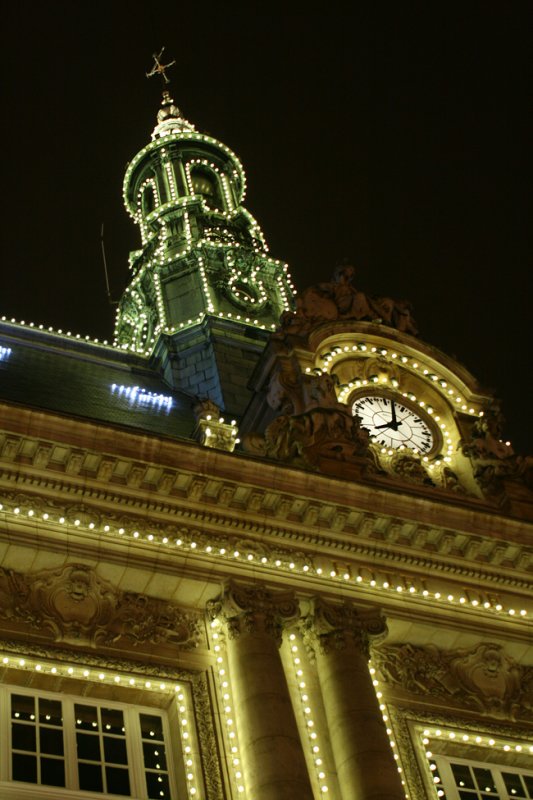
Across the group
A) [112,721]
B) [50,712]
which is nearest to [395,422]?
[112,721]

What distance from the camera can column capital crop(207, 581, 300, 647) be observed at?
69.6ft

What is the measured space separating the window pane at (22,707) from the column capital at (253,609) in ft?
10.9

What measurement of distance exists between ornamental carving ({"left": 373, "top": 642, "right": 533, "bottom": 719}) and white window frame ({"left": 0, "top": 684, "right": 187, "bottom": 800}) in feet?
13.3

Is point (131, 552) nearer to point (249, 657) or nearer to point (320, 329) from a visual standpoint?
point (249, 657)

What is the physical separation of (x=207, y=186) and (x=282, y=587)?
2357cm

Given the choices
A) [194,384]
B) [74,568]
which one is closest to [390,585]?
[74,568]

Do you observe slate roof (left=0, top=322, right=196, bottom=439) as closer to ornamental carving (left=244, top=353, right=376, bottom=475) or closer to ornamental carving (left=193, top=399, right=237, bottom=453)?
ornamental carving (left=193, top=399, right=237, bottom=453)

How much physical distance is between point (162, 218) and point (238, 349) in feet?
23.8

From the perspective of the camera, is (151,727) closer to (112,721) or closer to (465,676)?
(112,721)

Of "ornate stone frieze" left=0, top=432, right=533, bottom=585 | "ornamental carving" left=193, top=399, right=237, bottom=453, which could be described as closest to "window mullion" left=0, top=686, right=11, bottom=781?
"ornate stone frieze" left=0, top=432, right=533, bottom=585

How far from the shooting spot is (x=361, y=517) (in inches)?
928

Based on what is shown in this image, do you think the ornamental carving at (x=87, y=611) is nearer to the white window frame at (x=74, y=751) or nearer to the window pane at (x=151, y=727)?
the white window frame at (x=74, y=751)

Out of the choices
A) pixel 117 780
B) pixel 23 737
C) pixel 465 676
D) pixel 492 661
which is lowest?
pixel 117 780

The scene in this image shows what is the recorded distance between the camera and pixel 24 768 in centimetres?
1836
